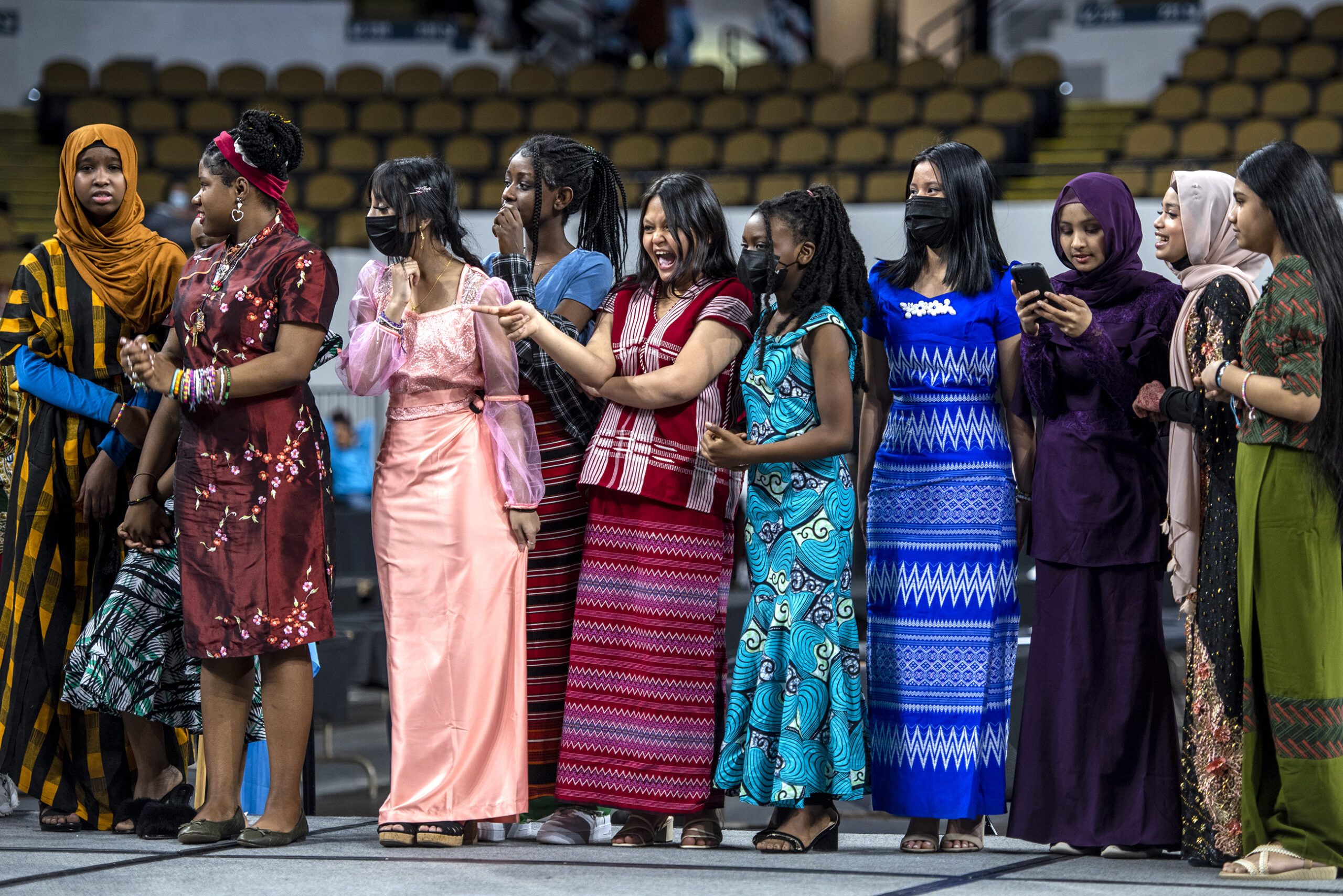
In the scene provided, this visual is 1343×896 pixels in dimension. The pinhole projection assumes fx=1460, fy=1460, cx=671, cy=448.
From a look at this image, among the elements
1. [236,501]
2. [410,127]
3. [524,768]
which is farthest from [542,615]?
[410,127]

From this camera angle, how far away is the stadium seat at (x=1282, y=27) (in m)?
10.9

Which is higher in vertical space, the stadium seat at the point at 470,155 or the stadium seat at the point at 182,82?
the stadium seat at the point at 182,82

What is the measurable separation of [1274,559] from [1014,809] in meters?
0.73

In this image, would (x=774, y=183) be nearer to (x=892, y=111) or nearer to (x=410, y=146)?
(x=892, y=111)

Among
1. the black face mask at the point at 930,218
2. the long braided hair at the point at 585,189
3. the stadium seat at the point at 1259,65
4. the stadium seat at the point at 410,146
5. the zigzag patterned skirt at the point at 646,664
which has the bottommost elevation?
the zigzag patterned skirt at the point at 646,664

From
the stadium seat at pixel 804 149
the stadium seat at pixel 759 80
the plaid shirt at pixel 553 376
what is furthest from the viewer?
the stadium seat at pixel 759 80

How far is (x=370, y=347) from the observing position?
116 inches

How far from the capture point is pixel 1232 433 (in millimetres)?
2828

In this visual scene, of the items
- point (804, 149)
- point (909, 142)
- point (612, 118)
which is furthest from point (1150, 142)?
point (612, 118)

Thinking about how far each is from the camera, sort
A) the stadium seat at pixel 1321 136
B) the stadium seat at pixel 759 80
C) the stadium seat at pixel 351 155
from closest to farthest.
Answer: the stadium seat at pixel 1321 136 → the stadium seat at pixel 351 155 → the stadium seat at pixel 759 80

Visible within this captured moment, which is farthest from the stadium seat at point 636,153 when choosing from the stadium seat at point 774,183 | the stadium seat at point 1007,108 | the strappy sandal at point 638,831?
the strappy sandal at point 638,831

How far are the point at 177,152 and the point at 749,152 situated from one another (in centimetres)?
420

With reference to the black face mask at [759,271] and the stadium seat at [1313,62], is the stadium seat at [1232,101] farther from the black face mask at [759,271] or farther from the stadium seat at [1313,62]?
the black face mask at [759,271]

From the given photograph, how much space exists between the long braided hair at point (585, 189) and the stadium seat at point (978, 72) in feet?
27.4
